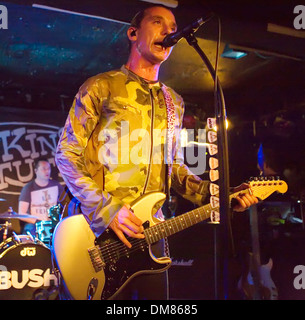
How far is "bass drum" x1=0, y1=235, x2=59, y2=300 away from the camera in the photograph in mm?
4305

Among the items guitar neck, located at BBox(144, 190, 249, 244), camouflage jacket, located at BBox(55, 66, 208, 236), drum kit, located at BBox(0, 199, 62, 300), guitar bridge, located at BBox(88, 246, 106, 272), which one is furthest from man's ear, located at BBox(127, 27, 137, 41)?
drum kit, located at BBox(0, 199, 62, 300)

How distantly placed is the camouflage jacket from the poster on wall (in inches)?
210

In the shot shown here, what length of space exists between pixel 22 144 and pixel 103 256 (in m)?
5.86

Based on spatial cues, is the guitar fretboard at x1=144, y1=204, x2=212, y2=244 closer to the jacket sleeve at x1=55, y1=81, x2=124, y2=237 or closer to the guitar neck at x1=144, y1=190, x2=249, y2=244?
the guitar neck at x1=144, y1=190, x2=249, y2=244

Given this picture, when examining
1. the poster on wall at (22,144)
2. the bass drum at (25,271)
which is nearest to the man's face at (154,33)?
the bass drum at (25,271)

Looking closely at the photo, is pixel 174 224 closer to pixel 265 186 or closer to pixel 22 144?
pixel 265 186

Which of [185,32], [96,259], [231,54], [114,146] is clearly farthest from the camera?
[231,54]

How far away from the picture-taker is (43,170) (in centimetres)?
711

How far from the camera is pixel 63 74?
7.01 meters

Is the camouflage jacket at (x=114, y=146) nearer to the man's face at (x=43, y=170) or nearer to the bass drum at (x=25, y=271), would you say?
the bass drum at (x=25, y=271)

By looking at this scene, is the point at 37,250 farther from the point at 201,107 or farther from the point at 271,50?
the point at 201,107

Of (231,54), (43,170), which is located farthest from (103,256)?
(43,170)

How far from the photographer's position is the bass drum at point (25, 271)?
4305mm

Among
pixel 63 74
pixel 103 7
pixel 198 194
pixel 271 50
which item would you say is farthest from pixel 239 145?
pixel 198 194
